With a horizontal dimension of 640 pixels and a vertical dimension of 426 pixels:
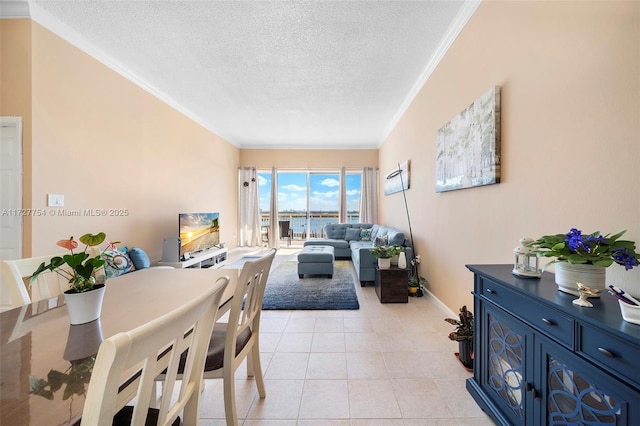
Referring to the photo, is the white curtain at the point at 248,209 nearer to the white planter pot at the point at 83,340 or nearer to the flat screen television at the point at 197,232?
the flat screen television at the point at 197,232

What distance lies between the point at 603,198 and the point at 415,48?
235 centimetres

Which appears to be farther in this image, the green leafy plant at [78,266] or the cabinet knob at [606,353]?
the green leafy plant at [78,266]

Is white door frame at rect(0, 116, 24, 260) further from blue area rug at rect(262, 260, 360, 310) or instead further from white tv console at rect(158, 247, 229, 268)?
blue area rug at rect(262, 260, 360, 310)

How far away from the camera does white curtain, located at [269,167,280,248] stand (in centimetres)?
700

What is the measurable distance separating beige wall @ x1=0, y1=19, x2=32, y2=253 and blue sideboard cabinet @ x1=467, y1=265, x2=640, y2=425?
3797mm

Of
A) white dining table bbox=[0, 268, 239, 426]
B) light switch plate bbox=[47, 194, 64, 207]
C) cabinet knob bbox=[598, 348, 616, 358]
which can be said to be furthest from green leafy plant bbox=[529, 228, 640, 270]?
light switch plate bbox=[47, 194, 64, 207]

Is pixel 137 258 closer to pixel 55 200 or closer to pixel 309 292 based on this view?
pixel 55 200

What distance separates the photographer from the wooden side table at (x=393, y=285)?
3134 millimetres

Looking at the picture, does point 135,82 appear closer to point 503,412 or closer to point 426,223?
point 426,223

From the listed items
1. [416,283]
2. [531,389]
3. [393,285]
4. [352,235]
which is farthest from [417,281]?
[352,235]

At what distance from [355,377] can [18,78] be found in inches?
153

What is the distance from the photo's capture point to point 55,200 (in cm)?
246

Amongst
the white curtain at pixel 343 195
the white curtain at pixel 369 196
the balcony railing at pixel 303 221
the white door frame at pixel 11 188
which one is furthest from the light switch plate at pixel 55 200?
the white curtain at pixel 369 196

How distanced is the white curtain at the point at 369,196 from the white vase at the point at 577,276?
5859 mm
